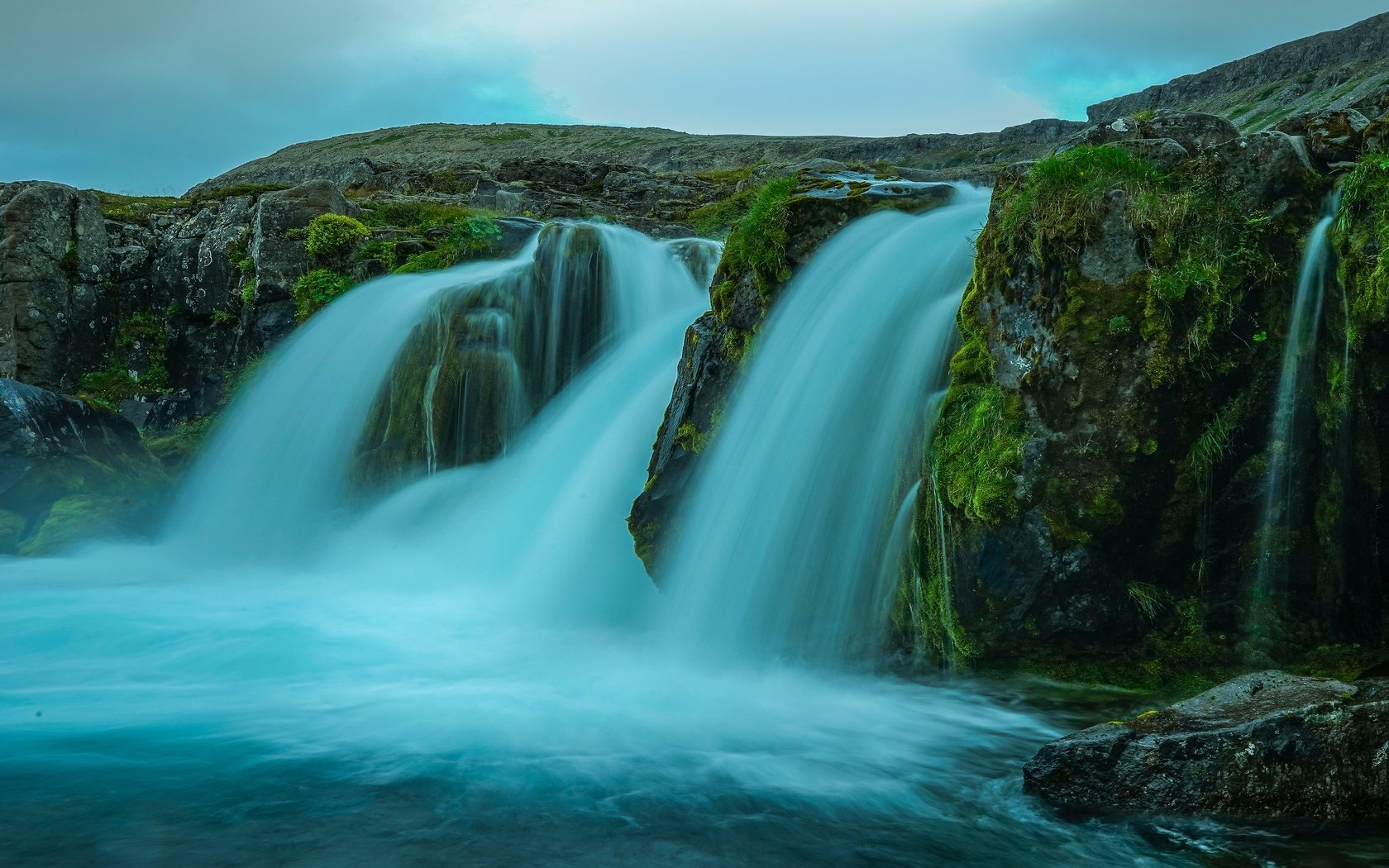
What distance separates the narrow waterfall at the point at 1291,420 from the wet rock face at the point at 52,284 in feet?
60.3

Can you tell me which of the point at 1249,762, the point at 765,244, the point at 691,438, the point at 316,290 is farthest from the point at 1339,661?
the point at 316,290

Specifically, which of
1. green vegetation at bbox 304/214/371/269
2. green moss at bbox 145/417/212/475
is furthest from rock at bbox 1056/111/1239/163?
green vegetation at bbox 304/214/371/269

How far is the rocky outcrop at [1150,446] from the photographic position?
5.66 meters

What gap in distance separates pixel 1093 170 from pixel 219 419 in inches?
488

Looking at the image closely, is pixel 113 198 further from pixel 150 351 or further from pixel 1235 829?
pixel 1235 829

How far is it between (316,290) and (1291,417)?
45.8ft

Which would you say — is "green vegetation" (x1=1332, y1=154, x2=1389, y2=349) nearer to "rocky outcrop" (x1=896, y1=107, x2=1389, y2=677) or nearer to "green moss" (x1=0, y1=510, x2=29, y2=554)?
"rocky outcrop" (x1=896, y1=107, x2=1389, y2=677)

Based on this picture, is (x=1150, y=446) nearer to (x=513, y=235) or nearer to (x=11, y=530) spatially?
(x=513, y=235)

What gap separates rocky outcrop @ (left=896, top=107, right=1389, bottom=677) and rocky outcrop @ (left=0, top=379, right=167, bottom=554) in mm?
10369

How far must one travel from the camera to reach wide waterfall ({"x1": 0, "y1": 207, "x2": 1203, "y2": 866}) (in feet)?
13.9

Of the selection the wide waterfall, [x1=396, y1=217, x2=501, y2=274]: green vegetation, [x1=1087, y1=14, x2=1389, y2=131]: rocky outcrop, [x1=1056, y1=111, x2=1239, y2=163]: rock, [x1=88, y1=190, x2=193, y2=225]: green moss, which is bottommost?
the wide waterfall

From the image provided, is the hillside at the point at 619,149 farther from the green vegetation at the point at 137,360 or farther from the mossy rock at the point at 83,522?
the mossy rock at the point at 83,522

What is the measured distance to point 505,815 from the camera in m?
4.29

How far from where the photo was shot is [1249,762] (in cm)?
404
